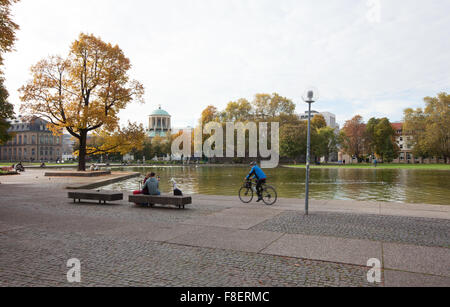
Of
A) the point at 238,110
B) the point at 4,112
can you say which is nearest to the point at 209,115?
the point at 238,110

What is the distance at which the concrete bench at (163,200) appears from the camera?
1195cm

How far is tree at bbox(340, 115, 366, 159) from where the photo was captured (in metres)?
84.2

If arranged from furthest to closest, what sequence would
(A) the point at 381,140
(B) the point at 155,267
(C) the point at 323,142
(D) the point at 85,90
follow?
(A) the point at 381,140 → (C) the point at 323,142 → (D) the point at 85,90 → (B) the point at 155,267

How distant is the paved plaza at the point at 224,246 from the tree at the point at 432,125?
2701 inches

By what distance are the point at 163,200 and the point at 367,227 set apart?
22.2 feet

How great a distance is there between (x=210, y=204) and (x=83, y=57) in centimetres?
2633

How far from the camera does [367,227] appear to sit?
344 inches

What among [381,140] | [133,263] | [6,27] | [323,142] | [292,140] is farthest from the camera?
[381,140]

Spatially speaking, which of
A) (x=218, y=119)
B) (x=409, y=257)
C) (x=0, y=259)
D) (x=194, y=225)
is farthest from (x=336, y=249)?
(x=218, y=119)

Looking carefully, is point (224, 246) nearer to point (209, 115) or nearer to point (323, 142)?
point (323, 142)

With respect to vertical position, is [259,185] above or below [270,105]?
below

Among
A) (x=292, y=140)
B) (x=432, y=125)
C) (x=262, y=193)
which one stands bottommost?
(x=262, y=193)

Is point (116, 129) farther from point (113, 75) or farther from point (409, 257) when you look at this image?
point (409, 257)

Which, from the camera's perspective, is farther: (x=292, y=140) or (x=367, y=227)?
(x=292, y=140)
